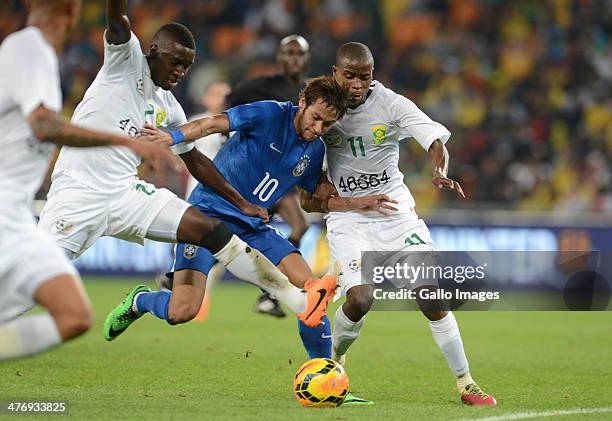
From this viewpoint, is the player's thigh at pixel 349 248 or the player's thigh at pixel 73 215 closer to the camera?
the player's thigh at pixel 73 215

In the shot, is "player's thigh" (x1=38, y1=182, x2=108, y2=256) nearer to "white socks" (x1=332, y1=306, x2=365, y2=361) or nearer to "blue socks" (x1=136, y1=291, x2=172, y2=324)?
"blue socks" (x1=136, y1=291, x2=172, y2=324)

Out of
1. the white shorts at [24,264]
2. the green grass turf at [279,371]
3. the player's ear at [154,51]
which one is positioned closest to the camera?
the white shorts at [24,264]

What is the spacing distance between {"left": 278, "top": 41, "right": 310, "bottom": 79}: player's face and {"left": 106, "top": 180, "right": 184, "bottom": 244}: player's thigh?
477 centimetres

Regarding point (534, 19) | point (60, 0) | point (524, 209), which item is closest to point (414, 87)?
point (534, 19)

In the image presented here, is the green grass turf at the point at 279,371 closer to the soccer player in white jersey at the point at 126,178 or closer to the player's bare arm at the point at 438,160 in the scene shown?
the soccer player in white jersey at the point at 126,178

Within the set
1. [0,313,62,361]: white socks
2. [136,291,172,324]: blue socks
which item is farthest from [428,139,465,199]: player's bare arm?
[0,313,62,361]: white socks

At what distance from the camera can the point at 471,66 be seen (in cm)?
2050

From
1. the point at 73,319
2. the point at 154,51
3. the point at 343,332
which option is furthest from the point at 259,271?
the point at 73,319

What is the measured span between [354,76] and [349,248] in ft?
4.20

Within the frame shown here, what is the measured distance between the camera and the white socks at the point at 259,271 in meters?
7.07

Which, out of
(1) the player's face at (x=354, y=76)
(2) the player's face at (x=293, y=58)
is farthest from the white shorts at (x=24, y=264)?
(2) the player's face at (x=293, y=58)

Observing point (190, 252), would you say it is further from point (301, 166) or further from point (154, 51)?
point (154, 51)

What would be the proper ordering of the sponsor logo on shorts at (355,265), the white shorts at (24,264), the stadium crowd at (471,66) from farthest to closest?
the stadium crowd at (471,66) → the sponsor logo on shorts at (355,265) → the white shorts at (24,264)

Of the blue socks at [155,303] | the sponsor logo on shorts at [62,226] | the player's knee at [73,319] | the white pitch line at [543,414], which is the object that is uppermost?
the player's knee at [73,319]
